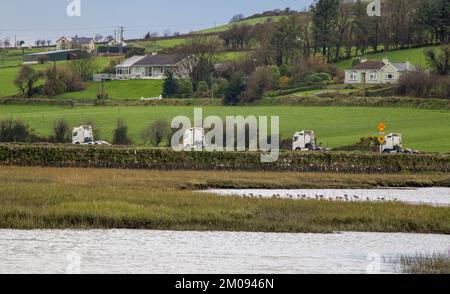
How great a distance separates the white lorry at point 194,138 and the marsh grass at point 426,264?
47328 millimetres

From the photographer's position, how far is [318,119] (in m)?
103

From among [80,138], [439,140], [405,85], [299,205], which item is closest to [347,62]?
[405,85]

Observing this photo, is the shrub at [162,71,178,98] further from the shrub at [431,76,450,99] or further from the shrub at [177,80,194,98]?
the shrub at [431,76,450,99]

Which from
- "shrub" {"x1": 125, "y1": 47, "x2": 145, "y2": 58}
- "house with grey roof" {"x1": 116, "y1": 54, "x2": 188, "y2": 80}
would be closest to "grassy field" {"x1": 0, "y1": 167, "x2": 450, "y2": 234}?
"house with grey roof" {"x1": 116, "y1": 54, "x2": 188, "y2": 80}

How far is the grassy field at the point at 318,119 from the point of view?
91.6 meters

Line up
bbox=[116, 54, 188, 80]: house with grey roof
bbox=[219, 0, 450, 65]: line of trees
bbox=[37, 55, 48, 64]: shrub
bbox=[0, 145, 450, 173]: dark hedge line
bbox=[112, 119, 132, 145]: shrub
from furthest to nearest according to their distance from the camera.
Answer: bbox=[37, 55, 48, 64]: shrub
bbox=[116, 54, 188, 80]: house with grey roof
bbox=[219, 0, 450, 65]: line of trees
bbox=[112, 119, 132, 145]: shrub
bbox=[0, 145, 450, 173]: dark hedge line

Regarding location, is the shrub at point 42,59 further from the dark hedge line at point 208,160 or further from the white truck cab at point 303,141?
the dark hedge line at point 208,160

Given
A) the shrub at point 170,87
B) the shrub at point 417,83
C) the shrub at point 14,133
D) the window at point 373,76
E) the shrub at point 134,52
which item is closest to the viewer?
the shrub at point 14,133

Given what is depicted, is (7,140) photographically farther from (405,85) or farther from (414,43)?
(414,43)

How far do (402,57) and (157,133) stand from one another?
61.5 m

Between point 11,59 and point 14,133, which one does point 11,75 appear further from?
point 14,133

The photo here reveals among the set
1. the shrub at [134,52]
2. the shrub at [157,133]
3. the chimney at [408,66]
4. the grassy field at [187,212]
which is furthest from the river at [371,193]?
the shrub at [134,52]

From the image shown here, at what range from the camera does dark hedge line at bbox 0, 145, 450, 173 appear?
216 ft

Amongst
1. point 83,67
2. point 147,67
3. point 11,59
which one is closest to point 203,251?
point 83,67
